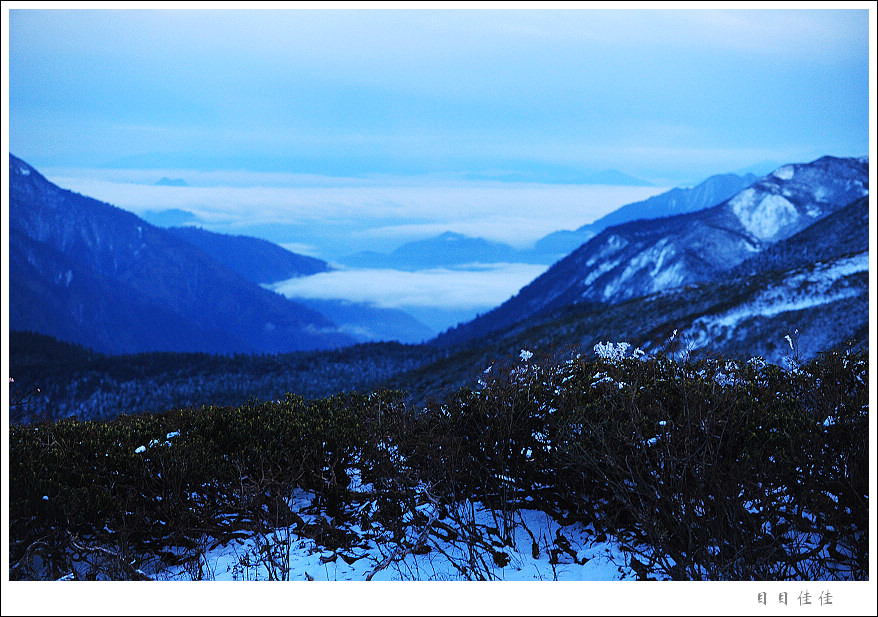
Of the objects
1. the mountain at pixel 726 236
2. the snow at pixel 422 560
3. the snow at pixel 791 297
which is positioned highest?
the mountain at pixel 726 236

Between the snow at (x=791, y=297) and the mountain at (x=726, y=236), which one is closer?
the snow at (x=791, y=297)

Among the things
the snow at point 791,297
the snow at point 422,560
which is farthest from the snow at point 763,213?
the snow at point 422,560

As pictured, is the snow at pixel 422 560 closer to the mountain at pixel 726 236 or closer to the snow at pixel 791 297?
the snow at pixel 791 297

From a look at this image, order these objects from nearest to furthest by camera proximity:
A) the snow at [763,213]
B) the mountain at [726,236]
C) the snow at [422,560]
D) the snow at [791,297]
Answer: the snow at [422,560] → the snow at [791,297] → the mountain at [726,236] → the snow at [763,213]

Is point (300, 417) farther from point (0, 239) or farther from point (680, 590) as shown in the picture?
point (680, 590)

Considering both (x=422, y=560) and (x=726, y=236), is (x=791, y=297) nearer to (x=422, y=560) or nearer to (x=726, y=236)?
(x=422, y=560)

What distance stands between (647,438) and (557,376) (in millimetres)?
2565

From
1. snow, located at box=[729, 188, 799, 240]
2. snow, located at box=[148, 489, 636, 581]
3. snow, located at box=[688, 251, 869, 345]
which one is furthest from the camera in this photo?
snow, located at box=[729, 188, 799, 240]

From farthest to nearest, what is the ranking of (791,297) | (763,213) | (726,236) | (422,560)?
(763,213) < (726,236) < (791,297) < (422,560)

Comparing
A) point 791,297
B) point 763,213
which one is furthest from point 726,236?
point 791,297

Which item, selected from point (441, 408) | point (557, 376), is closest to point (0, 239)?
point (441, 408)

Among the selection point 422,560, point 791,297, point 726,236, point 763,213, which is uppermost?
point 763,213

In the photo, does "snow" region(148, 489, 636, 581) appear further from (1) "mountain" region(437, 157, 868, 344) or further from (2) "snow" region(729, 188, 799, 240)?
(2) "snow" region(729, 188, 799, 240)

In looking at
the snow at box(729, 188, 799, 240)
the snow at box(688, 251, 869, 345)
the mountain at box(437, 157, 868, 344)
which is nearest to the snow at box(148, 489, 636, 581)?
the snow at box(688, 251, 869, 345)
